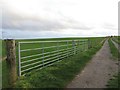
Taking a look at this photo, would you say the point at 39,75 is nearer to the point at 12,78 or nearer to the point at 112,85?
the point at 12,78

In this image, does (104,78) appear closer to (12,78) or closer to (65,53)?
(12,78)

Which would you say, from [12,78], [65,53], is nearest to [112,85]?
[12,78]

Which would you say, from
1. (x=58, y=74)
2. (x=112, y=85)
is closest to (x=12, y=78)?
(x=58, y=74)

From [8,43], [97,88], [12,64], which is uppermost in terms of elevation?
[8,43]

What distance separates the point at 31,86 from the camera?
24.7 ft

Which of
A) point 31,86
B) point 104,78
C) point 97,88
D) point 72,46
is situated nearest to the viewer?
point 31,86

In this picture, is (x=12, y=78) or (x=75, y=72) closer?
(x=12, y=78)

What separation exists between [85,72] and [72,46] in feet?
30.1

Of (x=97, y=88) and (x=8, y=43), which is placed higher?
(x=8, y=43)

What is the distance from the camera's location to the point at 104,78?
9.84 m

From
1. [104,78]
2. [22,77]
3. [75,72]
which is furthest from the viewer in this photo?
[75,72]

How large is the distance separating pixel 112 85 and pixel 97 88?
2.35 feet

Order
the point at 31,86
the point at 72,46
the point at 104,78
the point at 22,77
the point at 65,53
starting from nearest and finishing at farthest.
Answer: the point at 31,86, the point at 22,77, the point at 104,78, the point at 65,53, the point at 72,46

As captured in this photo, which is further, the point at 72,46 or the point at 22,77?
the point at 72,46
